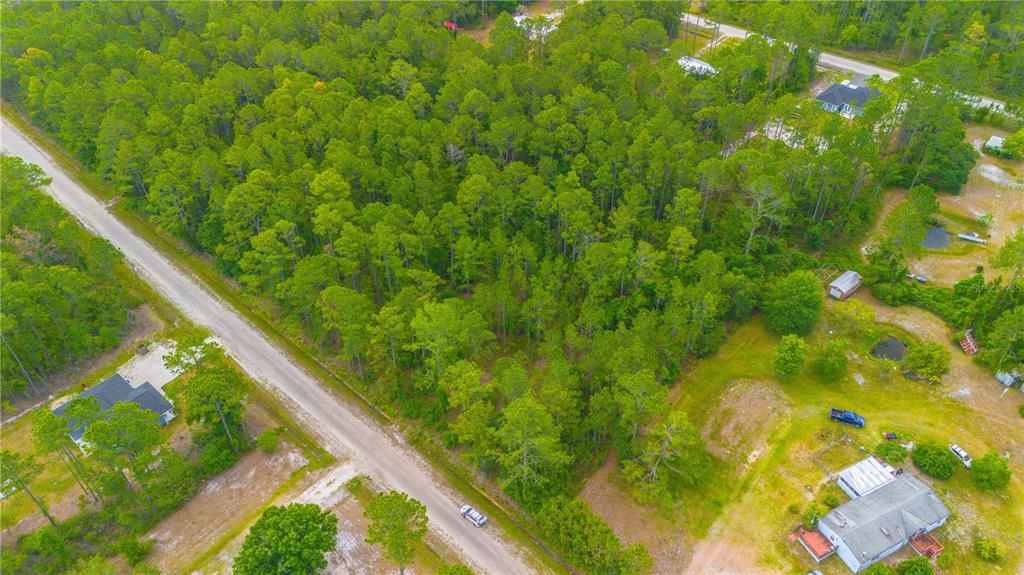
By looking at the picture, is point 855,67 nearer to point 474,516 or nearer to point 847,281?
point 847,281

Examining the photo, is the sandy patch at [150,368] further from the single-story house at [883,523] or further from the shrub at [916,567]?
the shrub at [916,567]

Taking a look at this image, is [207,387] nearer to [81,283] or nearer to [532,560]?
[81,283]

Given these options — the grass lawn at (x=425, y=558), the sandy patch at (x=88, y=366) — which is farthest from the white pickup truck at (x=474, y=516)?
the sandy patch at (x=88, y=366)

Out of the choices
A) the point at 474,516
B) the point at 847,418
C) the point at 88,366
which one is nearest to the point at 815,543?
the point at 847,418

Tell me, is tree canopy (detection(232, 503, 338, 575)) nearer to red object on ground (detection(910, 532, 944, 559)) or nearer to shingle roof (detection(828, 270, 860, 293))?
red object on ground (detection(910, 532, 944, 559))

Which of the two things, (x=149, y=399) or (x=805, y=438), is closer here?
(x=805, y=438)

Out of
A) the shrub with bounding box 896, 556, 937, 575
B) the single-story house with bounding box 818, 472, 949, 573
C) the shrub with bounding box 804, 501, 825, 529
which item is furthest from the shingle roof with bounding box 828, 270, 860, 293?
the shrub with bounding box 896, 556, 937, 575
